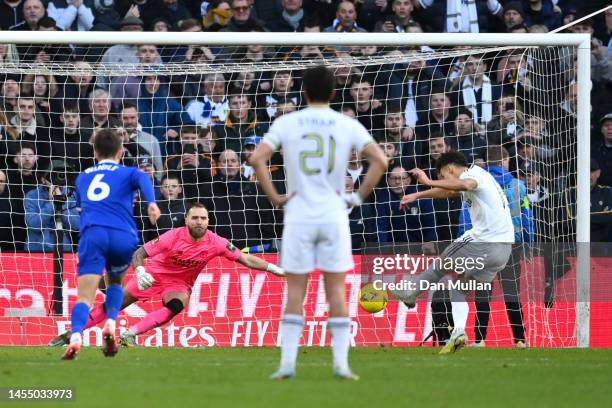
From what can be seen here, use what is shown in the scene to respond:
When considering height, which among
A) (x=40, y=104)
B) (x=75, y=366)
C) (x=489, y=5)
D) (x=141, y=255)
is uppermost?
(x=489, y=5)

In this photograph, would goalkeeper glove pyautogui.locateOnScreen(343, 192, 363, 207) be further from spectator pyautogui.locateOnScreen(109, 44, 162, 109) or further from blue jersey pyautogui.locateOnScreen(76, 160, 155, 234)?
spectator pyautogui.locateOnScreen(109, 44, 162, 109)

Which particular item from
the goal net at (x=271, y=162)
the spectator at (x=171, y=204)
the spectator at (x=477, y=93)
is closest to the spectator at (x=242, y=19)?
the goal net at (x=271, y=162)

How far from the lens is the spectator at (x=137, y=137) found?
16.1m

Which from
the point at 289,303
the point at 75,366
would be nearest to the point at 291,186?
the point at 289,303


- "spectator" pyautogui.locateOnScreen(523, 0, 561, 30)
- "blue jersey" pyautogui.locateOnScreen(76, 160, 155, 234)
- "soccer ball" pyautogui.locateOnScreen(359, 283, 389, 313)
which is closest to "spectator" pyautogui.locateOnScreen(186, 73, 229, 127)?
"soccer ball" pyautogui.locateOnScreen(359, 283, 389, 313)

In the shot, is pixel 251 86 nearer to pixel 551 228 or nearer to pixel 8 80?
pixel 8 80

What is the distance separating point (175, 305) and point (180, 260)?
2.27ft

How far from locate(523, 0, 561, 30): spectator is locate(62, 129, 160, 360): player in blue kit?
1005 centimetres

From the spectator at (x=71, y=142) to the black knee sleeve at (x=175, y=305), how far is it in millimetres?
3275

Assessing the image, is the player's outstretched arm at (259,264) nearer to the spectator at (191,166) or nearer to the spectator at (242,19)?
the spectator at (191,166)

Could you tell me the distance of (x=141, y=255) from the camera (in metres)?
13.7

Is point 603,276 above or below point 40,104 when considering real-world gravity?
below

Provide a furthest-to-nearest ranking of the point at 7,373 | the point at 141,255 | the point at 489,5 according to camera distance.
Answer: the point at 489,5 < the point at 141,255 < the point at 7,373

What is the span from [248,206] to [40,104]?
315 centimetres
